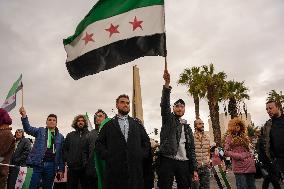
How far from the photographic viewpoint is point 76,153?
808 centimetres

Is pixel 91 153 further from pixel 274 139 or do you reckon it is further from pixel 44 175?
pixel 274 139

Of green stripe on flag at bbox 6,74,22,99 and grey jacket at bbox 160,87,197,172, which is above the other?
green stripe on flag at bbox 6,74,22,99

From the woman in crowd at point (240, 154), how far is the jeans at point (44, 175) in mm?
3345

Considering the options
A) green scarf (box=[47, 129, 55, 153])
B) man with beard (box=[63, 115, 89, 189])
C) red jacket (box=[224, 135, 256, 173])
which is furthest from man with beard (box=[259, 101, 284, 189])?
green scarf (box=[47, 129, 55, 153])

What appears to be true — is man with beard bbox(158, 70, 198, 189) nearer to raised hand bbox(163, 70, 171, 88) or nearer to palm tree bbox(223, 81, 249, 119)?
raised hand bbox(163, 70, 171, 88)

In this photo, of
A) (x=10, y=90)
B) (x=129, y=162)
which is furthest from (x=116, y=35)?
(x=10, y=90)

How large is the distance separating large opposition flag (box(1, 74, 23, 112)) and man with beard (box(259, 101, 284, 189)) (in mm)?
5384

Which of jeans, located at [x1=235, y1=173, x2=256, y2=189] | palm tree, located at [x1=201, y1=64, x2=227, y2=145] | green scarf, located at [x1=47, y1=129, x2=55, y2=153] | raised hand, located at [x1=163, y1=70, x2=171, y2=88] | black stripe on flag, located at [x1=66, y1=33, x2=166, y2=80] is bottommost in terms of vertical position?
jeans, located at [x1=235, y1=173, x2=256, y2=189]

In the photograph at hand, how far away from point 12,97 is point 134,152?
4.88 m

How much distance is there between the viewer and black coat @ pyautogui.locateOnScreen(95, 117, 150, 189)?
538cm

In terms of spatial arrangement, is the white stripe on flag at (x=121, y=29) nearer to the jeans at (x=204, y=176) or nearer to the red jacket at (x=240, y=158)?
the red jacket at (x=240, y=158)

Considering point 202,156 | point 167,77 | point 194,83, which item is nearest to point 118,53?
point 167,77

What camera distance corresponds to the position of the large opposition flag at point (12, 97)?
933 centimetres

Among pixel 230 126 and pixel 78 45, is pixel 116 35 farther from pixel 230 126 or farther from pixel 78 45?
pixel 230 126
